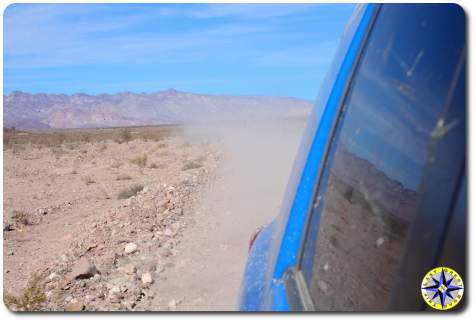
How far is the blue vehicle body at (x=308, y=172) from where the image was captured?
2014 mm

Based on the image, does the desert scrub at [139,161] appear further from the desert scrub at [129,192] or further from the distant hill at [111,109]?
the distant hill at [111,109]

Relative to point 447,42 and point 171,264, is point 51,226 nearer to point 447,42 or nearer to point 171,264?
point 171,264

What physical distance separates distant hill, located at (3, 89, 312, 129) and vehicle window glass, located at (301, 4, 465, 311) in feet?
279

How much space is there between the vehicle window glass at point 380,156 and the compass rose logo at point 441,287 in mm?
96

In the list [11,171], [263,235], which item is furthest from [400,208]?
[11,171]

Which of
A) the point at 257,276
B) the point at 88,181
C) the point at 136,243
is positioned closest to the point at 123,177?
the point at 88,181

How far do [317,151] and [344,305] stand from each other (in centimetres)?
69

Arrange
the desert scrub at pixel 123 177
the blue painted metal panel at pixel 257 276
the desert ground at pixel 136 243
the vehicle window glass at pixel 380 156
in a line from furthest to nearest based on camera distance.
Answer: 1. the desert scrub at pixel 123 177
2. the desert ground at pixel 136 243
3. the blue painted metal panel at pixel 257 276
4. the vehicle window glass at pixel 380 156

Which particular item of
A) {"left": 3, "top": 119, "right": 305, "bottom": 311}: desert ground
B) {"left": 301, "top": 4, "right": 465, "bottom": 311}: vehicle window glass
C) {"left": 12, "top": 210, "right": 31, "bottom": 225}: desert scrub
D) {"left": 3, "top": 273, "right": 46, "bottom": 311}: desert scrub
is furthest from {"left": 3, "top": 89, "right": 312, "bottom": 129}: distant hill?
{"left": 301, "top": 4, "right": 465, "bottom": 311}: vehicle window glass

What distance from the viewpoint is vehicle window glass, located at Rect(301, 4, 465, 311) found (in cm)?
130

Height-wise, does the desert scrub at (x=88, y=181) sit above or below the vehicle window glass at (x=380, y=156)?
below

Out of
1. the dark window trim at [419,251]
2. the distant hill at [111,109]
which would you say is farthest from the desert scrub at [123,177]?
the distant hill at [111,109]

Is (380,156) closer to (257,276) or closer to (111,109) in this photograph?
(257,276)

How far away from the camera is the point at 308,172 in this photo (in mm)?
2141
